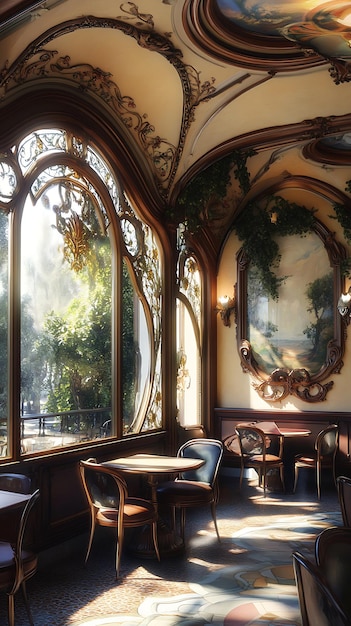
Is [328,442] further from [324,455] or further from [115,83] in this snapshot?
[115,83]

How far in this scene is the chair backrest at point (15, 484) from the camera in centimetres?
432

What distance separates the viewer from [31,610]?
4223 millimetres

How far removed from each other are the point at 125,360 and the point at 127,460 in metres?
1.32

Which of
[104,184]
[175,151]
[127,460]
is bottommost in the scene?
[127,460]

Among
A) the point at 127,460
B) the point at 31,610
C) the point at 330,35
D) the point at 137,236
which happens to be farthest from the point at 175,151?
the point at 31,610

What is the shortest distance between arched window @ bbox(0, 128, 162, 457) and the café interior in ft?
0.07

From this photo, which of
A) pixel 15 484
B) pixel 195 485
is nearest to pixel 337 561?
pixel 15 484

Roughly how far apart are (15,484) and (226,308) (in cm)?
536

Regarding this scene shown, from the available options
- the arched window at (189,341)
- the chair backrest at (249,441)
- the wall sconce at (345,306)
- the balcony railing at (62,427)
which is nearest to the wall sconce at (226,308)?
the arched window at (189,341)

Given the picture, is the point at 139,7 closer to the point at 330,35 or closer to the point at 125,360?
the point at 330,35

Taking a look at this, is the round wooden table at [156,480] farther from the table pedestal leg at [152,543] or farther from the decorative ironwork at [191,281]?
the decorative ironwork at [191,281]

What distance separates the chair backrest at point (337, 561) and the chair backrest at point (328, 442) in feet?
18.1

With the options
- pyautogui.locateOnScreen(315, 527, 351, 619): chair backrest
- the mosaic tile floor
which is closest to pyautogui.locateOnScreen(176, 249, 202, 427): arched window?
the mosaic tile floor

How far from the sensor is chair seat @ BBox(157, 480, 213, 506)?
5.59 m
